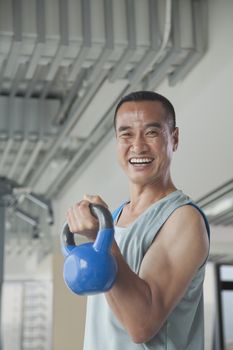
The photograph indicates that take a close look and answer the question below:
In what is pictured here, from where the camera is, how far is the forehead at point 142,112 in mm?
1054

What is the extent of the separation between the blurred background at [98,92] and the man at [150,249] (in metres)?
1.71

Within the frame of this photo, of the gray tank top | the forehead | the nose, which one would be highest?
the forehead

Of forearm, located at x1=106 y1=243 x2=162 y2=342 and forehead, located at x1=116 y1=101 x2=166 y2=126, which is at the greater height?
forehead, located at x1=116 y1=101 x2=166 y2=126

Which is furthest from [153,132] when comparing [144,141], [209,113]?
[209,113]

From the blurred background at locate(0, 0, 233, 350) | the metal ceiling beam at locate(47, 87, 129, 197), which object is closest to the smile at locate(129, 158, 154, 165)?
the blurred background at locate(0, 0, 233, 350)

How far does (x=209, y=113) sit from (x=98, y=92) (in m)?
0.84

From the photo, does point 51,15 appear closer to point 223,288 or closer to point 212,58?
point 212,58

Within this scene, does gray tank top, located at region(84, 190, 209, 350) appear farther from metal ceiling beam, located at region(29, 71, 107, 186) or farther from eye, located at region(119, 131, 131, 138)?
metal ceiling beam, located at region(29, 71, 107, 186)

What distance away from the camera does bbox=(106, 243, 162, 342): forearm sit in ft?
2.85

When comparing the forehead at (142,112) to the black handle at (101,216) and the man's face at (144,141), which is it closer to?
the man's face at (144,141)

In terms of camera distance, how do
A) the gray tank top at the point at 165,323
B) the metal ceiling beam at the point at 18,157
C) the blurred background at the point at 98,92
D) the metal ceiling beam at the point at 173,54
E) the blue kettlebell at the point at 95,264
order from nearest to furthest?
the blue kettlebell at the point at 95,264 < the gray tank top at the point at 165,323 < the blurred background at the point at 98,92 < the metal ceiling beam at the point at 173,54 < the metal ceiling beam at the point at 18,157

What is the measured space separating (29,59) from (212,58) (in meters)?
0.93

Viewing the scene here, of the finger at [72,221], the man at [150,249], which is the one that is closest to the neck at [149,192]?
the man at [150,249]

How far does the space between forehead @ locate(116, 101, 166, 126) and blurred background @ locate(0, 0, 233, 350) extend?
1758 mm
